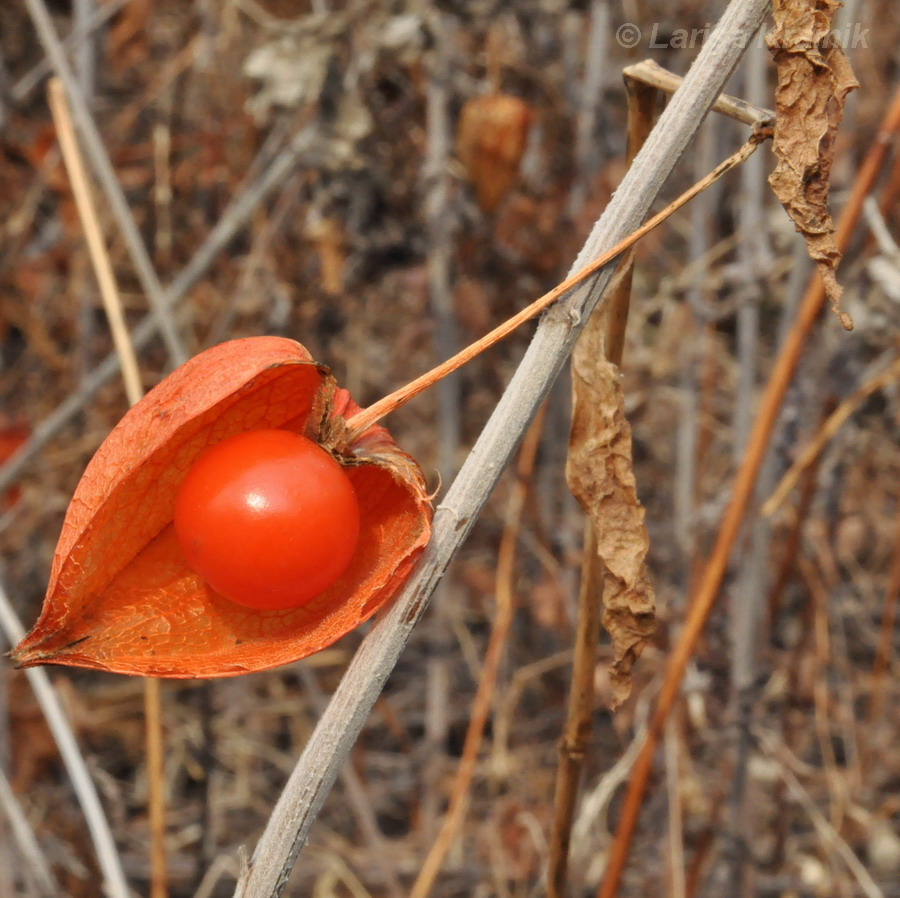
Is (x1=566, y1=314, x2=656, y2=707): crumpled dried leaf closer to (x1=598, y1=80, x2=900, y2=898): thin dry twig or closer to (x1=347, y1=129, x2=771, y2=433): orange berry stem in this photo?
(x1=347, y1=129, x2=771, y2=433): orange berry stem

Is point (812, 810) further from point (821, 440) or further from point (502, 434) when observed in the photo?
point (502, 434)

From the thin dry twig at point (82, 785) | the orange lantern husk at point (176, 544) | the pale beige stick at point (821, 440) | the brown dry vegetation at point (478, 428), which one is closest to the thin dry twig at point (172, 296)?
the brown dry vegetation at point (478, 428)

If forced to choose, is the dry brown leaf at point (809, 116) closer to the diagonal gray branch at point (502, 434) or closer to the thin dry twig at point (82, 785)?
the diagonal gray branch at point (502, 434)

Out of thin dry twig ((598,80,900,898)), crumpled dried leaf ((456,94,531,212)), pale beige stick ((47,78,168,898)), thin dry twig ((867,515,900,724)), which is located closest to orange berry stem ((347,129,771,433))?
thin dry twig ((598,80,900,898))

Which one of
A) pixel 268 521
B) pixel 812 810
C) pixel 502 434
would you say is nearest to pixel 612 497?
pixel 502 434

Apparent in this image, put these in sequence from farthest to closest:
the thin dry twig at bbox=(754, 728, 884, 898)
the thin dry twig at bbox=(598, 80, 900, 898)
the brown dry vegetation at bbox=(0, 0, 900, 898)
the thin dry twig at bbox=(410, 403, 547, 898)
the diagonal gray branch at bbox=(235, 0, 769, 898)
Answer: the brown dry vegetation at bbox=(0, 0, 900, 898) < the thin dry twig at bbox=(754, 728, 884, 898) < the thin dry twig at bbox=(410, 403, 547, 898) < the thin dry twig at bbox=(598, 80, 900, 898) < the diagonal gray branch at bbox=(235, 0, 769, 898)

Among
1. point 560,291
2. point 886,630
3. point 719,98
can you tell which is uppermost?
point 719,98

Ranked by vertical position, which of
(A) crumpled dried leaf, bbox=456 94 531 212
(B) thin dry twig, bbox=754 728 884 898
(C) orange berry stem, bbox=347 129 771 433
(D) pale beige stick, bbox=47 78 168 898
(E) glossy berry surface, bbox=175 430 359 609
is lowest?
(B) thin dry twig, bbox=754 728 884 898
